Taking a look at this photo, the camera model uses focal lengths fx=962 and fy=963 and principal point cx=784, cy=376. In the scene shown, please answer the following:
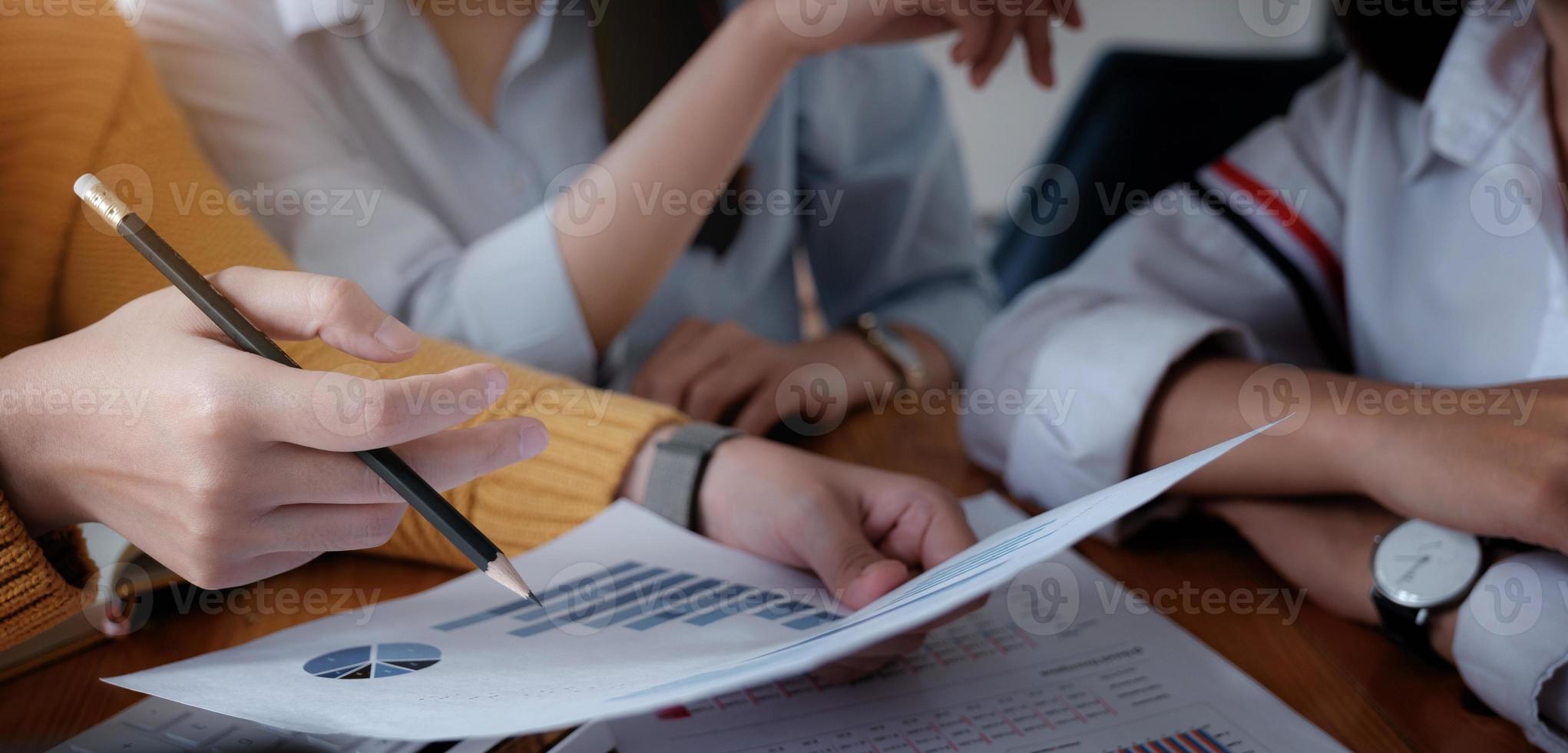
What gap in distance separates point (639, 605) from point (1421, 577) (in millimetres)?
327

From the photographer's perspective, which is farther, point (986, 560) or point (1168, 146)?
point (1168, 146)

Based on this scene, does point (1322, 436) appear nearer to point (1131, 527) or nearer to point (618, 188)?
point (1131, 527)

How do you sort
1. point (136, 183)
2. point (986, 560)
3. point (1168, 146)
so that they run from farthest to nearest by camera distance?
point (1168, 146), point (136, 183), point (986, 560)

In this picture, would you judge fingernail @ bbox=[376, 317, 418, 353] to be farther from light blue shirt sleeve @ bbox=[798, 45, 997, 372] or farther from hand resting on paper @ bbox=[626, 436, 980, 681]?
light blue shirt sleeve @ bbox=[798, 45, 997, 372]

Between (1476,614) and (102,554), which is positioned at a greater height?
(102,554)

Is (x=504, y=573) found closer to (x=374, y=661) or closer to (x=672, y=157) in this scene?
(x=374, y=661)

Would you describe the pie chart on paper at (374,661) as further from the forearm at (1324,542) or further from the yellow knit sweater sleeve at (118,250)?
the forearm at (1324,542)

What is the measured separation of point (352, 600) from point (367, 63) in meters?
0.46

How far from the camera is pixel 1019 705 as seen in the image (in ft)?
1.18

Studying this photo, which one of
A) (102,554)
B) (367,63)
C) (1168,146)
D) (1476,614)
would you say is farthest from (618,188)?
(1168,146)

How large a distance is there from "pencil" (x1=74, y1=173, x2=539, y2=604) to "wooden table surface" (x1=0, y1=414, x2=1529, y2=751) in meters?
0.08

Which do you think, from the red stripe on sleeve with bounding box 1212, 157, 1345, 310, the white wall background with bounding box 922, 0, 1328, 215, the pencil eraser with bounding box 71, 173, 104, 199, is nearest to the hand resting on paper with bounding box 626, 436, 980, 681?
the pencil eraser with bounding box 71, 173, 104, 199

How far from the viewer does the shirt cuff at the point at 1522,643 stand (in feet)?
1.14

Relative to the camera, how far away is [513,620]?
368mm
